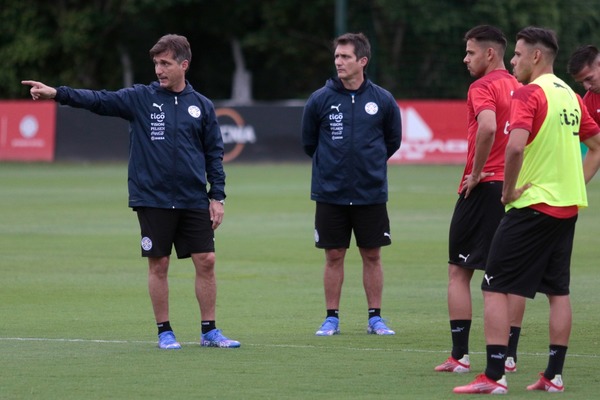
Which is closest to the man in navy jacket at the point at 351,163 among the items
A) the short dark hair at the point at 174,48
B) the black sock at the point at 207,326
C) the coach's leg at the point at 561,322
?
the black sock at the point at 207,326

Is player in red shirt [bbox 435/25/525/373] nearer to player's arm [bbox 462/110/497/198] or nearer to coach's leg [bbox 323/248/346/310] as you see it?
player's arm [bbox 462/110/497/198]

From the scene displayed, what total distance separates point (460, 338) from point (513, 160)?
5.25 ft

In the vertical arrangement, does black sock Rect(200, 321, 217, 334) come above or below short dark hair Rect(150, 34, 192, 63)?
below

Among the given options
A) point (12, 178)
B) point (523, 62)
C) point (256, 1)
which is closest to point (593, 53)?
point (523, 62)

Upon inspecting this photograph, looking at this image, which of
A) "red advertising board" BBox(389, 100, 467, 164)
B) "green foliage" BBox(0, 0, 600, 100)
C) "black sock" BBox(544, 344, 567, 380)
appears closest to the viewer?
"black sock" BBox(544, 344, 567, 380)

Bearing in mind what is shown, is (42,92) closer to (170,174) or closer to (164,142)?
(164,142)

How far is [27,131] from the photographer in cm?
3656

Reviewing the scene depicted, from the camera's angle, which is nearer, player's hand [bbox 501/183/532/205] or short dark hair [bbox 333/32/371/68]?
player's hand [bbox 501/183/532/205]

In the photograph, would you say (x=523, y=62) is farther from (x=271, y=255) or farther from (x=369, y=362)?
(x=271, y=255)

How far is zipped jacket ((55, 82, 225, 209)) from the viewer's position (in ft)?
31.1

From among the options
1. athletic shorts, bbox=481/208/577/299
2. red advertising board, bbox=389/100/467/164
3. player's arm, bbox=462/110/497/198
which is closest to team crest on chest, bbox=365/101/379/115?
player's arm, bbox=462/110/497/198

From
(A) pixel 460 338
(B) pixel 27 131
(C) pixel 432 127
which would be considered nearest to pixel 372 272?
(A) pixel 460 338

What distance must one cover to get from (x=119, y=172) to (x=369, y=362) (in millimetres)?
24560

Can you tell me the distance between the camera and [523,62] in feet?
25.3
